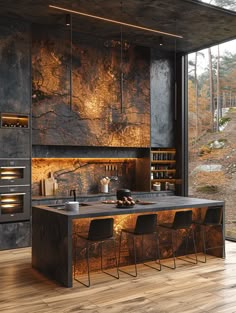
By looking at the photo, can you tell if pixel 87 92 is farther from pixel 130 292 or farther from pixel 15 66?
pixel 130 292

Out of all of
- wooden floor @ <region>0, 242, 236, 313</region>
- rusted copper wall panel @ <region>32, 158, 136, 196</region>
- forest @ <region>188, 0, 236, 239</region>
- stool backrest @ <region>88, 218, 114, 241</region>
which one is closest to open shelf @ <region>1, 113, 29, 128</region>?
rusted copper wall panel @ <region>32, 158, 136, 196</region>

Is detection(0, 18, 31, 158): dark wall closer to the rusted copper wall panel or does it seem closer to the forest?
the rusted copper wall panel

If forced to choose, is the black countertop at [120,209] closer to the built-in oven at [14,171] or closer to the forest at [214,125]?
the built-in oven at [14,171]

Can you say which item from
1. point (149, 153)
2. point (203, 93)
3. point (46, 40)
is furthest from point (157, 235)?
point (46, 40)

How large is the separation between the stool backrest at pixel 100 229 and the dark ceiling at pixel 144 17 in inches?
135

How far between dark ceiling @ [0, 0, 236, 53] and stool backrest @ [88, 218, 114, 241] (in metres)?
3.42

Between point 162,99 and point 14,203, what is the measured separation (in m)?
4.04

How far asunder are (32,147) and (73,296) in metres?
3.66

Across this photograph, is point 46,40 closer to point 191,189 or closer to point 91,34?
point 91,34

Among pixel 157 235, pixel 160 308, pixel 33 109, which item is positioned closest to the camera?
pixel 160 308

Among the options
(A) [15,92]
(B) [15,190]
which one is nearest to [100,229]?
(B) [15,190]

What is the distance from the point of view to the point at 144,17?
6727mm

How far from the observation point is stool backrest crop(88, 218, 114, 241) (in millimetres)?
4797

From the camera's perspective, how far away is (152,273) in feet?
17.3
